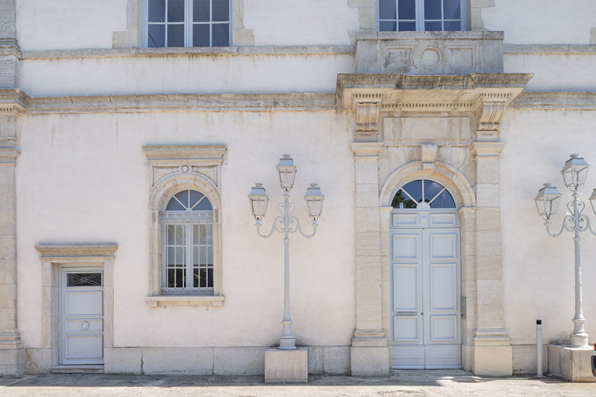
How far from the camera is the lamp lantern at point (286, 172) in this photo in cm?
824

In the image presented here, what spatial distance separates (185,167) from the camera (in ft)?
29.3

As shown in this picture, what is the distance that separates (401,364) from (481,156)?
11.8ft

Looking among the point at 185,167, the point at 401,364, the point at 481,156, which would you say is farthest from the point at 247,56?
the point at 401,364

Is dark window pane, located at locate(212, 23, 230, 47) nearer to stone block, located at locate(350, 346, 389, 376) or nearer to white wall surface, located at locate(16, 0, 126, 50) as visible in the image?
white wall surface, located at locate(16, 0, 126, 50)

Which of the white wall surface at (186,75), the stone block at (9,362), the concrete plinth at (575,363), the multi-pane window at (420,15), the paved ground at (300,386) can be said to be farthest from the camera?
the multi-pane window at (420,15)

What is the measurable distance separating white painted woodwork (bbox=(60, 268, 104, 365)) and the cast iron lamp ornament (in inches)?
286

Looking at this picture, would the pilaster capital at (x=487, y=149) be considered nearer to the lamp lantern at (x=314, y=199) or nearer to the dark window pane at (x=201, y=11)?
the lamp lantern at (x=314, y=199)

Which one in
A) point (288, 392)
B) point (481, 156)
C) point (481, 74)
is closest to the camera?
point (288, 392)

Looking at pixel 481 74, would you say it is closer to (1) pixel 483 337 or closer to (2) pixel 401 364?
(1) pixel 483 337

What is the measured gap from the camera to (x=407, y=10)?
9.50m

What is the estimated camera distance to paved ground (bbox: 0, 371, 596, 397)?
744cm

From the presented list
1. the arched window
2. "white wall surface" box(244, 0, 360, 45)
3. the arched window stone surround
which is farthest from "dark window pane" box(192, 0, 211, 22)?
the arched window

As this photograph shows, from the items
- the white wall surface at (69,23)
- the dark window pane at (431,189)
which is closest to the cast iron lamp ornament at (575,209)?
the dark window pane at (431,189)

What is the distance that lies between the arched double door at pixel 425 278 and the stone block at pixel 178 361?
3031mm
